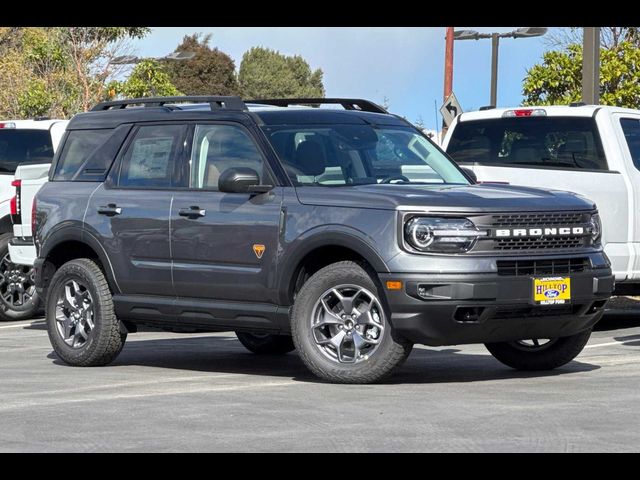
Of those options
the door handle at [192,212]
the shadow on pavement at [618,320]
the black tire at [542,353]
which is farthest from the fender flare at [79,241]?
the shadow on pavement at [618,320]

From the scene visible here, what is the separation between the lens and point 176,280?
35.9 ft

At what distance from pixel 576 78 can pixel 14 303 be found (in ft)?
50.5

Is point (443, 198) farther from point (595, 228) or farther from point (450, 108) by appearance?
point (450, 108)

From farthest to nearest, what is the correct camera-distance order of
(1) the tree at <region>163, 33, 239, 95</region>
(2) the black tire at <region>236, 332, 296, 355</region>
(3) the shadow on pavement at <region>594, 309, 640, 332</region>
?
→ 1. (1) the tree at <region>163, 33, 239, 95</region>
2. (3) the shadow on pavement at <region>594, 309, 640, 332</region>
3. (2) the black tire at <region>236, 332, 296, 355</region>

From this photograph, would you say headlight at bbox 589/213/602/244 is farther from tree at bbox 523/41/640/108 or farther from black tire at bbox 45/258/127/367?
tree at bbox 523/41/640/108

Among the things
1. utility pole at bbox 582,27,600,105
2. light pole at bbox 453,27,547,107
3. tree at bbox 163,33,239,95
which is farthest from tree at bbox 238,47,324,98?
utility pole at bbox 582,27,600,105

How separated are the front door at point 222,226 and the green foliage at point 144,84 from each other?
85.7ft

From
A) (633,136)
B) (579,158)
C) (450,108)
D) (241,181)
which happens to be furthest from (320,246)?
(450,108)

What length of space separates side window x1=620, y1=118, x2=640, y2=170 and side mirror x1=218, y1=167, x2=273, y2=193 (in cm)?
493

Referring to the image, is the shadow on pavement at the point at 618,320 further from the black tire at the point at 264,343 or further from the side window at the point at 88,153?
the side window at the point at 88,153

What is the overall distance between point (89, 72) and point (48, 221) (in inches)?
1043

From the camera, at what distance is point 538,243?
996cm

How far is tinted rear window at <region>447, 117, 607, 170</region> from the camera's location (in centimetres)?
1417
